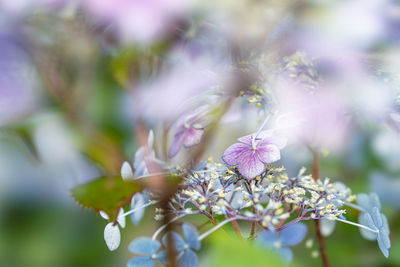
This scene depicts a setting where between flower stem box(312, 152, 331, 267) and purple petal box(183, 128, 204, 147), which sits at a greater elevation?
purple petal box(183, 128, 204, 147)

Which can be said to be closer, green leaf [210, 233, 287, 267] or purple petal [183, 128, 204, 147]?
green leaf [210, 233, 287, 267]

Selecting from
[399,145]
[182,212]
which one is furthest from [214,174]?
[399,145]

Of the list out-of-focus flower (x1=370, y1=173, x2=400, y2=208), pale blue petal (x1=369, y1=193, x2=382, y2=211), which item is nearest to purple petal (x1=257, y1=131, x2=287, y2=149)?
pale blue petal (x1=369, y1=193, x2=382, y2=211)

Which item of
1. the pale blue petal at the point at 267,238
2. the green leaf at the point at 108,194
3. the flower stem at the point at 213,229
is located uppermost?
the green leaf at the point at 108,194

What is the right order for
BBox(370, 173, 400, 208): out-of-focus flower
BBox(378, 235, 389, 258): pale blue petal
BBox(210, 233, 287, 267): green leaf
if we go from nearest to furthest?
1. BBox(210, 233, 287, 267): green leaf
2. BBox(378, 235, 389, 258): pale blue petal
3. BBox(370, 173, 400, 208): out-of-focus flower

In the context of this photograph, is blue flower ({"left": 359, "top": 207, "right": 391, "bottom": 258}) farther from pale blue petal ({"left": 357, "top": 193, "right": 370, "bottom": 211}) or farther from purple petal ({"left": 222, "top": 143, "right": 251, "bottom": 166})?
purple petal ({"left": 222, "top": 143, "right": 251, "bottom": 166})

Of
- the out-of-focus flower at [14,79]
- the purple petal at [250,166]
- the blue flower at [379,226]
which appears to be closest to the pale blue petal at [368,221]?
the blue flower at [379,226]

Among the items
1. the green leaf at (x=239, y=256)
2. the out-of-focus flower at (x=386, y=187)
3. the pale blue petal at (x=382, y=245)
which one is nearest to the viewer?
the green leaf at (x=239, y=256)

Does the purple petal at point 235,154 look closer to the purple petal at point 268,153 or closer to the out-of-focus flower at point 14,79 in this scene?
the purple petal at point 268,153
